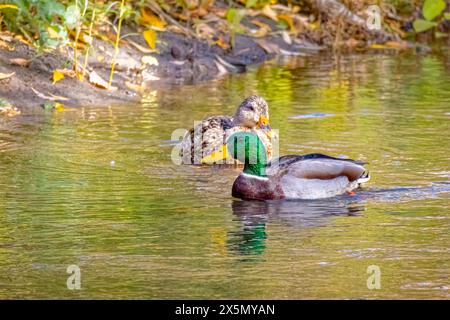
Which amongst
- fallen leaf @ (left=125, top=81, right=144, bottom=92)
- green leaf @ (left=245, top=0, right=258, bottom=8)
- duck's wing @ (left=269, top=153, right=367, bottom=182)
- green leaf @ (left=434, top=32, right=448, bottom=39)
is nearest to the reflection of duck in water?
duck's wing @ (left=269, top=153, right=367, bottom=182)

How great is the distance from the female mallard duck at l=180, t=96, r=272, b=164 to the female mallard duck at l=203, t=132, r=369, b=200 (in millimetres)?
1612

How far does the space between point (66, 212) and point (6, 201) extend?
59 cm

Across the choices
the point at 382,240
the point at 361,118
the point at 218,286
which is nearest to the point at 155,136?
the point at 361,118

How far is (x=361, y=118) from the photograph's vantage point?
44.5 feet

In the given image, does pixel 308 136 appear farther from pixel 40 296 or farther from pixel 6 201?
pixel 40 296

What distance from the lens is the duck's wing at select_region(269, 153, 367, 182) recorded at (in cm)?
985

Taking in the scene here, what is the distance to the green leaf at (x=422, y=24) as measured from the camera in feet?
68.3

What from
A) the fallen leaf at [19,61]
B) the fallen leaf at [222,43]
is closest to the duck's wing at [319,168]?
the fallen leaf at [19,61]

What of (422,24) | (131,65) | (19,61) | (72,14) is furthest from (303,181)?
(422,24)

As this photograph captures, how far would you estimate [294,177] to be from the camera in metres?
9.82

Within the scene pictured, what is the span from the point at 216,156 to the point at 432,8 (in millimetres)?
9775

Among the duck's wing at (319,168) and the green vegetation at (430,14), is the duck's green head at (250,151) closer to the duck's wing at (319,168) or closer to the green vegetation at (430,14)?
the duck's wing at (319,168)

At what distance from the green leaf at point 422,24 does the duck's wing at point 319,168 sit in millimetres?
11149

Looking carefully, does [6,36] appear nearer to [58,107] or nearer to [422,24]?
[58,107]
